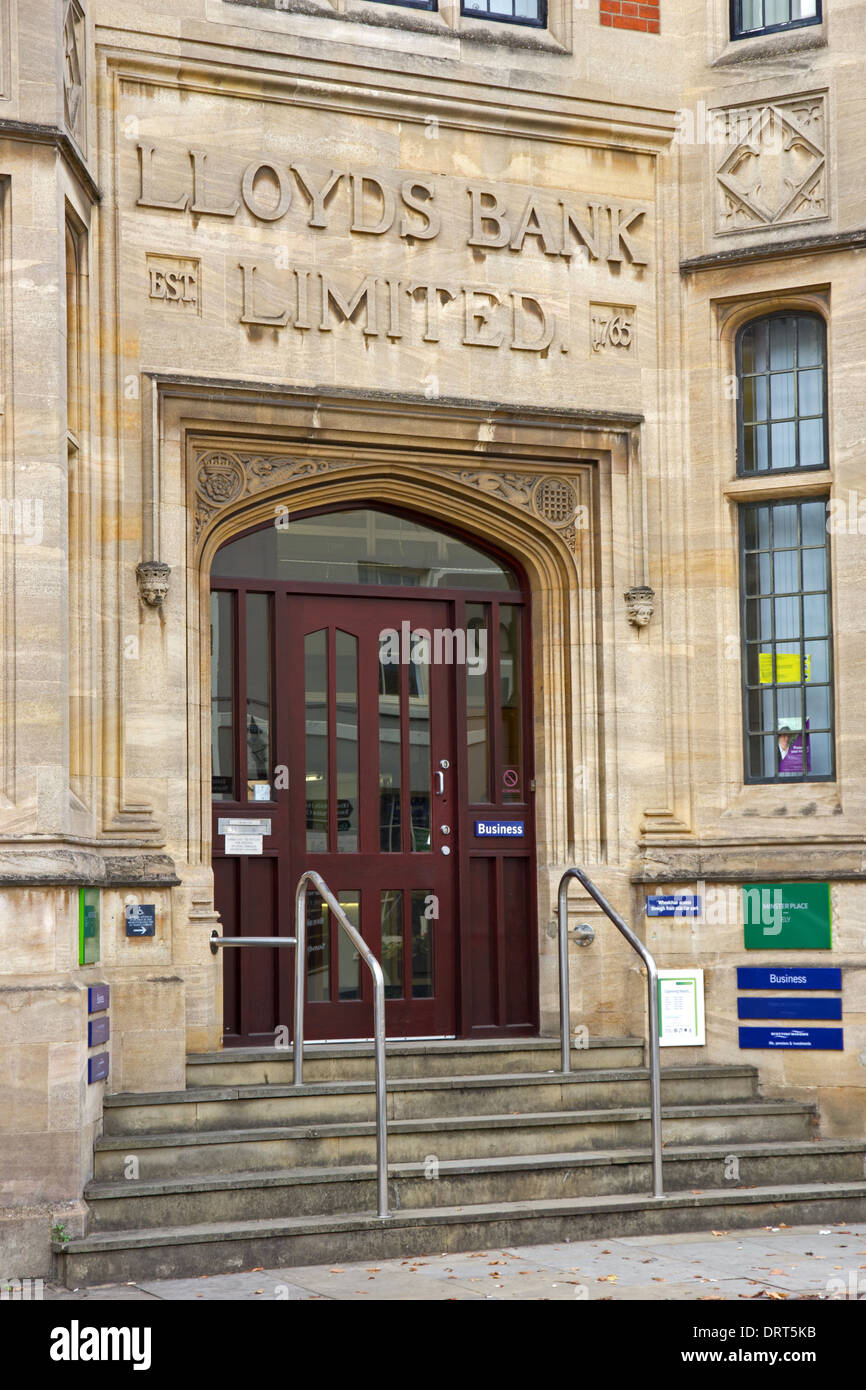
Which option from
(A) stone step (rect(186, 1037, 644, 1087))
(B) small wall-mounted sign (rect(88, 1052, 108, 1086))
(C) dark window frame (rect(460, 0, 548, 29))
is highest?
(C) dark window frame (rect(460, 0, 548, 29))

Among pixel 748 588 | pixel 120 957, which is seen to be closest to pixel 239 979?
pixel 120 957

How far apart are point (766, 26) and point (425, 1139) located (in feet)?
21.8

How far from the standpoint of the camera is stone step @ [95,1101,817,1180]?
8112 millimetres

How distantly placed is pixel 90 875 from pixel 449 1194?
2207mm

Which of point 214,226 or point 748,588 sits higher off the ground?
point 214,226

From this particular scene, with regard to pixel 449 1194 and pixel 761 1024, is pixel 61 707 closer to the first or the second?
pixel 449 1194

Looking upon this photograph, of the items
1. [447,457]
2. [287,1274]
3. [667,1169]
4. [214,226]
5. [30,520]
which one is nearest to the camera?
[287,1274]

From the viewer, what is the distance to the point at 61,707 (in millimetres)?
7934

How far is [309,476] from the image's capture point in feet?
32.3

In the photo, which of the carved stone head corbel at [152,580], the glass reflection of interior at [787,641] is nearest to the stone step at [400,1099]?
the glass reflection of interior at [787,641]

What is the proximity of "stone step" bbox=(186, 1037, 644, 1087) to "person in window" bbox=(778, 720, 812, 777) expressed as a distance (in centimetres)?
177

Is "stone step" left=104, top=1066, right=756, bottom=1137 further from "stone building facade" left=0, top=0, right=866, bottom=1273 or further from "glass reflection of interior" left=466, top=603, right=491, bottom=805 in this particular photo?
"glass reflection of interior" left=466, top=603, right=491, bottom=805

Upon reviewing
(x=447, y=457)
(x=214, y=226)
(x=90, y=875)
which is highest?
(x=214, y=226)

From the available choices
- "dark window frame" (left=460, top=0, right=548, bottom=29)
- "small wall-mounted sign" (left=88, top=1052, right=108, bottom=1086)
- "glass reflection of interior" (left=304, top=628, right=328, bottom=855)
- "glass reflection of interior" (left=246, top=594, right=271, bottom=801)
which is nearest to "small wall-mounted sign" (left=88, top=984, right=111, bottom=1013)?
"small wall-mounted sign" (left=88, top=1052, right=108, bottom=1086)
